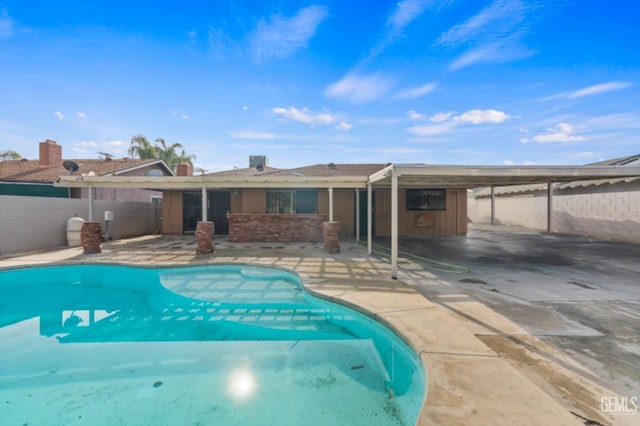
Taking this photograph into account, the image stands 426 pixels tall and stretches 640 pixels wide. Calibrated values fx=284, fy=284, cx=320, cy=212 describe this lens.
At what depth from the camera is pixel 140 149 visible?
82.2 ft

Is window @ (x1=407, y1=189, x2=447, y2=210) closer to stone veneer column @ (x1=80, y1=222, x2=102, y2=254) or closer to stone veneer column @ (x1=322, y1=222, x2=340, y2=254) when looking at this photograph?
stone veneer column @ (x1=322, y1=222, x2=340, y2=254)

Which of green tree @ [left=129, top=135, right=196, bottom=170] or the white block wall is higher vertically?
green tree @ [left=129, top=135, right=196, bottom=170]

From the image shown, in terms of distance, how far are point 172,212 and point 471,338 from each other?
14.5 metres

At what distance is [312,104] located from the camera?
46.1 ft

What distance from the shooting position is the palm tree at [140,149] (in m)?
25.0

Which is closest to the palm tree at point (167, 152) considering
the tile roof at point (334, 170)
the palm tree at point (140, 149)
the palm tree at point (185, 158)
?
the palm tree at point (185, 158)

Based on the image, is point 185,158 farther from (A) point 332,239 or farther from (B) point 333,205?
(A) point 332,239

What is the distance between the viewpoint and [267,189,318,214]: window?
13.3 m

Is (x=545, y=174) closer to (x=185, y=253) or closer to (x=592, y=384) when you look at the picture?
(x=592, y=384)

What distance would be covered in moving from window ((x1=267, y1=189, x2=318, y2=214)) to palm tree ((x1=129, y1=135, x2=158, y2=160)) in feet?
58.6

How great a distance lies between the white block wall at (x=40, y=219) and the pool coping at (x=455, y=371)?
11192 millimetres

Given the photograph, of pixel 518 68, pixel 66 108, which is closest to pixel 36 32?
pixel 66 108

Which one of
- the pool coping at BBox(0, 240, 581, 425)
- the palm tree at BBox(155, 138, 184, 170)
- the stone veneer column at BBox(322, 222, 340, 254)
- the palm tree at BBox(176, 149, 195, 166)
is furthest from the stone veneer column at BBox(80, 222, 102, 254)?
the palm tree at BBox(176, 149, 195, 166)

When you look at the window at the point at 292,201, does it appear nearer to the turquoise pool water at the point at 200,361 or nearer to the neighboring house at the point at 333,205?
the neighboring house at the point at 333,205
